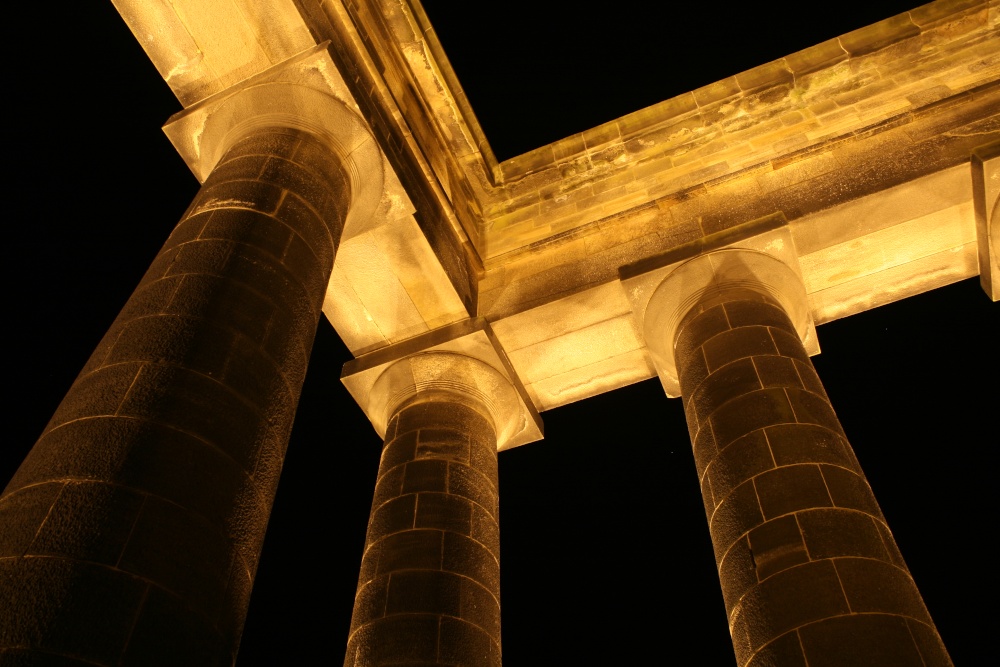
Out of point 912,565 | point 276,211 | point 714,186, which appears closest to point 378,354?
point 276,211

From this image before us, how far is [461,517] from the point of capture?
9398 mm

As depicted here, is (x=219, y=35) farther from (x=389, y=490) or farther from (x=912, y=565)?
(x=912, y=565)

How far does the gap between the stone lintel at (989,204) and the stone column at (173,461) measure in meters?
8.18

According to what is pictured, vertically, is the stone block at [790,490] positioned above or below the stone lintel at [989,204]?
below

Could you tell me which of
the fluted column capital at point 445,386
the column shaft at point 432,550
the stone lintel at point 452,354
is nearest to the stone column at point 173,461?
the column shaft at point 432,550

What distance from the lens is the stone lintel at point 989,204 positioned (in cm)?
979

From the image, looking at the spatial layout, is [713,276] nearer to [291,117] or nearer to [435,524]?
[435,524]

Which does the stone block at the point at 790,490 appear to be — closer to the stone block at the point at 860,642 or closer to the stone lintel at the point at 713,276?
the stone block at the point at 860,642

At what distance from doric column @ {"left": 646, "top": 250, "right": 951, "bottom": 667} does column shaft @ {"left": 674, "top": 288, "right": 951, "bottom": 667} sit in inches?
0.4

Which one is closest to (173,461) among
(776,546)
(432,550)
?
(432,550)

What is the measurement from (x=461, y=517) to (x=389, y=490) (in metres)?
1.02

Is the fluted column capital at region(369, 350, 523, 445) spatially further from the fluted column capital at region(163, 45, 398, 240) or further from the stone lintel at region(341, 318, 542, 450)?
the fluted column capital at region(163, 45, 398, 240)

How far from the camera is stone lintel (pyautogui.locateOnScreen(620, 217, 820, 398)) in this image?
10.5 m

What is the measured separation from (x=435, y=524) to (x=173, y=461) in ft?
15.4
